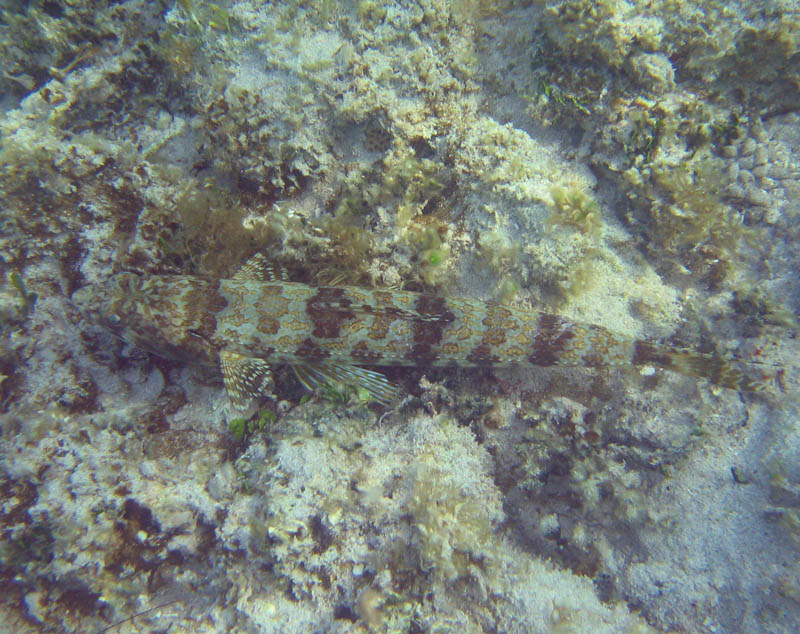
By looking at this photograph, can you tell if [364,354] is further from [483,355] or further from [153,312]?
[153,312]

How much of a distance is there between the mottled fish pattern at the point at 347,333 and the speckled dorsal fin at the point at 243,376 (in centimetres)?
Result: 1

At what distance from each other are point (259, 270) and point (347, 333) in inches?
53.1

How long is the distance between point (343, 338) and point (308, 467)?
1426 mm

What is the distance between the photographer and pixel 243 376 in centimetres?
440

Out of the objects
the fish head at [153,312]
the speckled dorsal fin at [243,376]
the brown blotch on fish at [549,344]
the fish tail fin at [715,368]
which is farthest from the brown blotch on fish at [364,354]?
the fish tail fin at [715,368]

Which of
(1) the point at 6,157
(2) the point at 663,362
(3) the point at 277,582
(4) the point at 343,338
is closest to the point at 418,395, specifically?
(4) the point at 343,338

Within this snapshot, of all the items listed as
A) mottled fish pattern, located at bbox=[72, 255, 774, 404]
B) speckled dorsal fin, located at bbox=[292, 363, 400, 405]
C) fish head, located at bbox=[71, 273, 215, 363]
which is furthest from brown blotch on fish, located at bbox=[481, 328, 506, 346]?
fish head, located at bbox=[71, 273, 215, 363]

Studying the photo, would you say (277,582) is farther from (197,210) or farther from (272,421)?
(197,210)

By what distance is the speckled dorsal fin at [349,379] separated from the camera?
4.57 m

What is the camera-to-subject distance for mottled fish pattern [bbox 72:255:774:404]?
4297 millimetres

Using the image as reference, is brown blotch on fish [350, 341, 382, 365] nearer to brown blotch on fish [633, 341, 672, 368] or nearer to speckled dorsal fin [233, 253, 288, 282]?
speckled dorsal fin [233, 253, 288, 282]

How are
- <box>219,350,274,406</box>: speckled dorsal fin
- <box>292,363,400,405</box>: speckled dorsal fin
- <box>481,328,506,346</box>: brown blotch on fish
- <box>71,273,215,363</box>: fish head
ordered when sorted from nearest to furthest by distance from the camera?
1. <box>71,273,215,363</box>: fish head
2. <box>219,350,274,406</box>: speckled dorsal fin
3. <box>481,328,506,346</box>: brown blotch on fish
4. <box>292,363,400,405</box>: speckled dorsal fin

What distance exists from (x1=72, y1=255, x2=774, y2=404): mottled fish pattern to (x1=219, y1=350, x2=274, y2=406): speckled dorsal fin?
0.03ft

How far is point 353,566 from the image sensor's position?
12.8 feet
